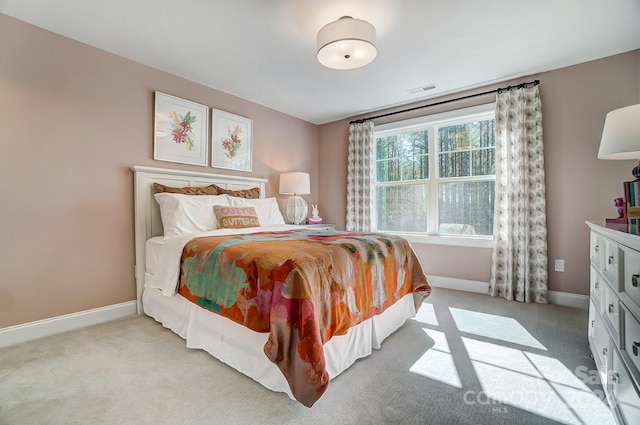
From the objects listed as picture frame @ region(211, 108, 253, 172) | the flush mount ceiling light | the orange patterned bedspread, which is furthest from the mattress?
the flush mount ceiling light

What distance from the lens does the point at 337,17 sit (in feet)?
6.99

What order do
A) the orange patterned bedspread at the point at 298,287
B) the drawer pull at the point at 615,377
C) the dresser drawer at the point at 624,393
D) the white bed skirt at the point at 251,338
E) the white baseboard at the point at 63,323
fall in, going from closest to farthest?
1. the dresser drawer at the point at 624,393
2. the drawer pull at the point at 615,377
3. the orange patterned bedspread at the point at 298,287
4. the white bed skirt at the point at 251,338
5. the white baseboard at the point at 63,323

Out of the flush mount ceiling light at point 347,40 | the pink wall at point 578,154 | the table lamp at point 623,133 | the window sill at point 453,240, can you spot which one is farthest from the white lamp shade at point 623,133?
the window sill at point 453,240

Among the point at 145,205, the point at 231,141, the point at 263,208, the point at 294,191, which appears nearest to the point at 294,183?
the point at 294,191

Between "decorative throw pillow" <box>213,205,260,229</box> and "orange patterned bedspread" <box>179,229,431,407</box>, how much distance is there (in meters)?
0.56

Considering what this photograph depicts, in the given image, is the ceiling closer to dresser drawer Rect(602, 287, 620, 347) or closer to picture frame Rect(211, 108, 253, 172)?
picture frame Rect(211, 108, 253, 172)

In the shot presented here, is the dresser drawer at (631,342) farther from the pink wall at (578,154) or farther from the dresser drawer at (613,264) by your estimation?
the pink wall at (578,154)

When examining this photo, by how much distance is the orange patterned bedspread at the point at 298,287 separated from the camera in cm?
132

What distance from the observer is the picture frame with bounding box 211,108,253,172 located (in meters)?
3.42

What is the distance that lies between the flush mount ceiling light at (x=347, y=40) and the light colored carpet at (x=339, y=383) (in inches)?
84.7

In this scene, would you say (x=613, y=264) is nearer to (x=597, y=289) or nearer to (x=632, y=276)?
(x=632, y=276)

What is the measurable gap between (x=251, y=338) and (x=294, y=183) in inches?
101

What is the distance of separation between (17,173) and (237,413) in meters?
2.39

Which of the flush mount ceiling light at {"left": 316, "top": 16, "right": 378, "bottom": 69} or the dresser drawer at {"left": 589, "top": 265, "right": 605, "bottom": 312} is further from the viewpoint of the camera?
the flush mount ceiling light at {"left": 316, "top": 16, "right": 378, "bottom": 69}
